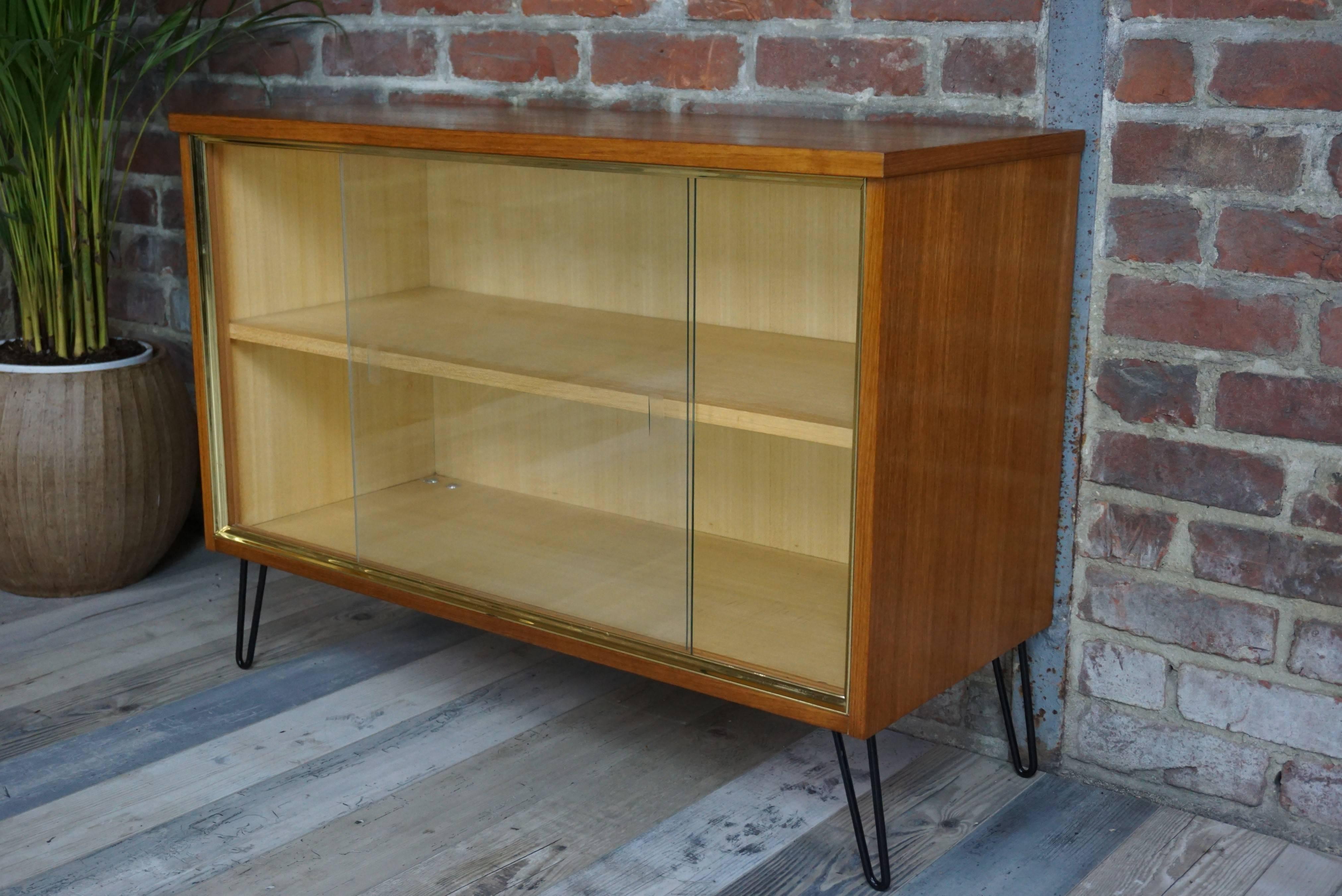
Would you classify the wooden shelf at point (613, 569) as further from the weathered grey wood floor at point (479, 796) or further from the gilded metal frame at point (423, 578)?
the weathered grey wood floor at point (479, 796)

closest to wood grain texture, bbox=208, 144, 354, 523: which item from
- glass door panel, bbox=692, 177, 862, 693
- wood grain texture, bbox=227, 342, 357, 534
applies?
wood grain texture, bbox=227, 342, 357, 534

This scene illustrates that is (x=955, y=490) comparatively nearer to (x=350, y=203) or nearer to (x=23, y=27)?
(x=350, y=203)

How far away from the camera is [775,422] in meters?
1.48

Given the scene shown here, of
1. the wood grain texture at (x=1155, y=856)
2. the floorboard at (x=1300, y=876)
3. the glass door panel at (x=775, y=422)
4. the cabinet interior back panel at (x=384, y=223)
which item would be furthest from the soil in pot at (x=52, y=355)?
the floorboard at (x=1300, y=876)

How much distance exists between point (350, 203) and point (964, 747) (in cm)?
110

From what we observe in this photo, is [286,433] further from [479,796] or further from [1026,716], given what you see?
[1026,716]

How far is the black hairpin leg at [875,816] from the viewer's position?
1.53 m

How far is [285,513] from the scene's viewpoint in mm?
2027

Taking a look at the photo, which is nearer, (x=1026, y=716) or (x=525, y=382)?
(x=525, y=382)

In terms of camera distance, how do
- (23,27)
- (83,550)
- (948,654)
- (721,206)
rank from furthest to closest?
1. (83,550)
2. (23,27)
3. (948,654)
4. (721,206)

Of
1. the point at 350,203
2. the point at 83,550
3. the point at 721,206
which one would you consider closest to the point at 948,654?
the point at 721,206

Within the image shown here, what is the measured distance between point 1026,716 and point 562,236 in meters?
0.86

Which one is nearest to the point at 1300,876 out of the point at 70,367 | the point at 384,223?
the point at 384,223

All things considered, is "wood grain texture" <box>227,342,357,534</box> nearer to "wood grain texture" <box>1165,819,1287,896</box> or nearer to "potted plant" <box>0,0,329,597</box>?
"potted plant" <box>0,0,329,597</box>
